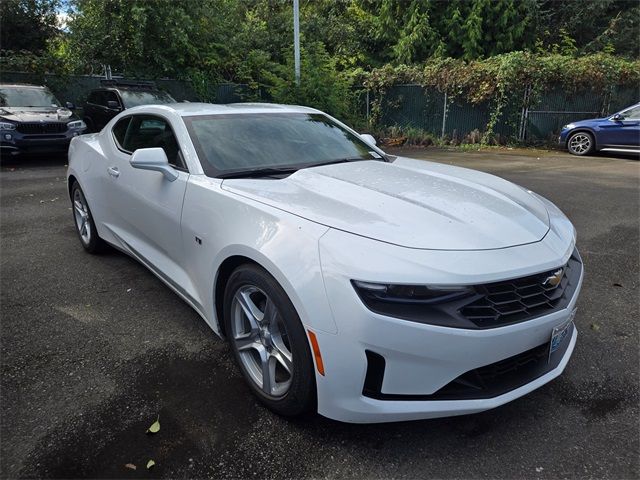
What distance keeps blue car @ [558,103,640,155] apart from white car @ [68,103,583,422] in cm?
1056

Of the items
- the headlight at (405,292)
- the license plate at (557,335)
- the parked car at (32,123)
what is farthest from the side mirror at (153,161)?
the parked car at (32,123)

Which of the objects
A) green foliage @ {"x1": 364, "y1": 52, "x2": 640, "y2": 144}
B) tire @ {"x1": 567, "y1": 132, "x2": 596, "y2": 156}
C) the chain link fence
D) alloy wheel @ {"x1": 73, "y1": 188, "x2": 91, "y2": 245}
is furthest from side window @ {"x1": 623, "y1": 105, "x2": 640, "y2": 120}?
alloy wheel @ {"x1": 73, "y1": 188, "x2": 91, "y2": 245}

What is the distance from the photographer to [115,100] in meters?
11.0

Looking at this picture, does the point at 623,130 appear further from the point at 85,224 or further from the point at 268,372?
the point at 268,372

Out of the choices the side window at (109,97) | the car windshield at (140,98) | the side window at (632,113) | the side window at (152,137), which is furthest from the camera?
the side window at (632,113)

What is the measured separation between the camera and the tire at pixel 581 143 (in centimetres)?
1213

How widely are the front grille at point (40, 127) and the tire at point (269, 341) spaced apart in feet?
31.6

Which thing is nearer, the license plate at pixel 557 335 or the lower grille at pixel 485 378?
the lower grille at pixel 485 378

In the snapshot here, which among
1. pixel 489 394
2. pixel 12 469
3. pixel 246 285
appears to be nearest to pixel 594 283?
pixel 489 394

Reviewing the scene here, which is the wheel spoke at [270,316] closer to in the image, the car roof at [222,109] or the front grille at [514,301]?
the front grille at [514,301]

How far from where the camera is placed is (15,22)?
54.3ft

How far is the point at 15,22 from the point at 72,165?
16178 mm

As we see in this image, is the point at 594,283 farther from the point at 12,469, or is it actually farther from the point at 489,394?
the point at 12,469

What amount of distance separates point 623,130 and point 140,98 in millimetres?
11808
